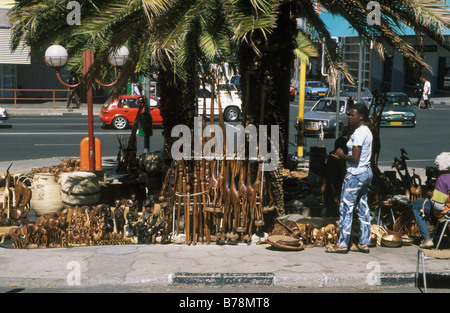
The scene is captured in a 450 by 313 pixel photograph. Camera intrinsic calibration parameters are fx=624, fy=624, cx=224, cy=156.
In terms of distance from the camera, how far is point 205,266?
24.4 ft

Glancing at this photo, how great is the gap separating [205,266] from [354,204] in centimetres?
216

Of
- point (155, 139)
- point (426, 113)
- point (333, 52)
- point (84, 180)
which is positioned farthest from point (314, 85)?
point (84, 180)

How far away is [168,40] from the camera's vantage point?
865 cm

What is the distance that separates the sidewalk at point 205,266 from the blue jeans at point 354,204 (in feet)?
0.83

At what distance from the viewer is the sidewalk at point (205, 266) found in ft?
23.0

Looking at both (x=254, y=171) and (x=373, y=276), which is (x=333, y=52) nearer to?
(x=254, y=171)

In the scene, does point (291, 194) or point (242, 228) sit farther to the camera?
point (291, 194)

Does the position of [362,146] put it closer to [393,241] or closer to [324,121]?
[393,241]

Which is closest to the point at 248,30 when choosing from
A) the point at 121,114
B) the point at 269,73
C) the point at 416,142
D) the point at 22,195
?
the point at 269,73

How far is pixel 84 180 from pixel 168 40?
3180 millimetres

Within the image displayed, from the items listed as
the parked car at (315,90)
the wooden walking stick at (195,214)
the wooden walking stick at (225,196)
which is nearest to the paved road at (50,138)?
the wooden walking stick at (195,214)

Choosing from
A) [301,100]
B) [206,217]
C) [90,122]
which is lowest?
[206,217]

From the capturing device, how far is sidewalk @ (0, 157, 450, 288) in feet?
23.0
